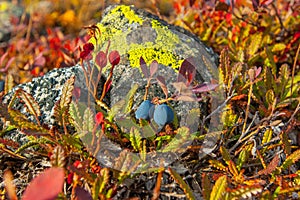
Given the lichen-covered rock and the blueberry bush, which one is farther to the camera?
the lichen-covered rock

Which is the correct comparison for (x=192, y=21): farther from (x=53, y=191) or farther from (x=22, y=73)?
(x=53, y=191)

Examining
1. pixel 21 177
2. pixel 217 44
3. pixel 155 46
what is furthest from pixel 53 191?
pixel 217 44

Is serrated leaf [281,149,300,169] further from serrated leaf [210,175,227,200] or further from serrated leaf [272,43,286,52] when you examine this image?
serrated leaf [272,43,286,52]

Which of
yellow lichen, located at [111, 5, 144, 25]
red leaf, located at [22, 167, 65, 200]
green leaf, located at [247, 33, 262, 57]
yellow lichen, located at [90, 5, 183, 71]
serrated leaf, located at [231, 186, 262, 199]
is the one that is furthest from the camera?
green leaf, located at [247, 33, 262, 57]

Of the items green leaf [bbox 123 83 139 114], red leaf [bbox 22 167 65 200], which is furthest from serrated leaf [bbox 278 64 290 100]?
red leaf [bbox 22 167 65 200]

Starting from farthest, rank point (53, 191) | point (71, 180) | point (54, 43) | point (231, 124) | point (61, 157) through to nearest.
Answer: point (54, 43) → point (231, 124) → point (71, 180) → point (61, 157) → point (53, 191)

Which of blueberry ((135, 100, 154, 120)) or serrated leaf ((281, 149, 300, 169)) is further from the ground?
blueberry ((135, 100, 154, 120))
